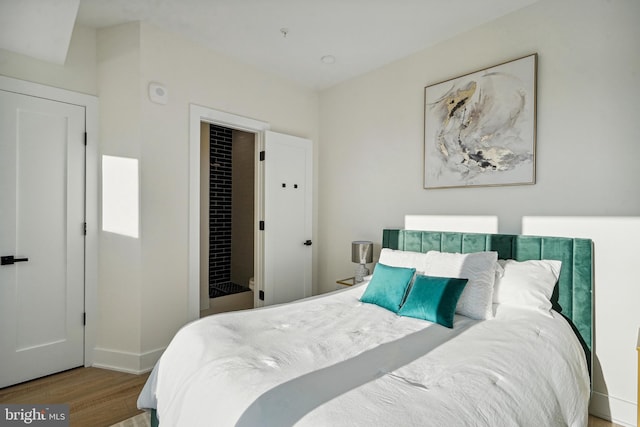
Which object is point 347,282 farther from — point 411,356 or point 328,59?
point 328,59

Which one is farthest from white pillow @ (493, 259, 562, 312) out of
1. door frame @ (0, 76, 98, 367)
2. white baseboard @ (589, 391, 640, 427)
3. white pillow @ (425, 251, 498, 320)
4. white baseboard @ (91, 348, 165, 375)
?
door frame @ (0, 76, 98, 367)

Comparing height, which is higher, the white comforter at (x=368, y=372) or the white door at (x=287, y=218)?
the white door at (x=287, y=218)

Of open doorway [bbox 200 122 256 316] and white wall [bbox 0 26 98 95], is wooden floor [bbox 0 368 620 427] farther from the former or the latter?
white wall [bbox 0 26 98 95]

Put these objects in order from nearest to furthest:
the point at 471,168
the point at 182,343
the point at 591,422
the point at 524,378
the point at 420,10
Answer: the point at 524,378 < the point at 182,343 < the point at 591,422 < the point at 420,10 < the point at 471,168

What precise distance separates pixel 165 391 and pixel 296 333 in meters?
0.69

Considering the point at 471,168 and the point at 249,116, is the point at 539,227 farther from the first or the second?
the point at 249,116

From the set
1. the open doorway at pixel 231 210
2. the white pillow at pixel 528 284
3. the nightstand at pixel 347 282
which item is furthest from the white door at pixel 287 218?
the white pillow at pixel 528 284

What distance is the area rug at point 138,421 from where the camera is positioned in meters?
2.04

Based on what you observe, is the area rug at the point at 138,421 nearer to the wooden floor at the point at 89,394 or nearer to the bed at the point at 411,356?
the wooden floor at the point at 89,394

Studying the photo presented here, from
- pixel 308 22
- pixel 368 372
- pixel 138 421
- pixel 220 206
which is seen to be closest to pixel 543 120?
pixel 308 22

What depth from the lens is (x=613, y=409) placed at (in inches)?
82.8

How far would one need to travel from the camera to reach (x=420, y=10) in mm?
2582

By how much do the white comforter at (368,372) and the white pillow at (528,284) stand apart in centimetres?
9

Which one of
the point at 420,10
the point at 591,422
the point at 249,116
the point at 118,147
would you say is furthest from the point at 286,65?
the point at 591,422
